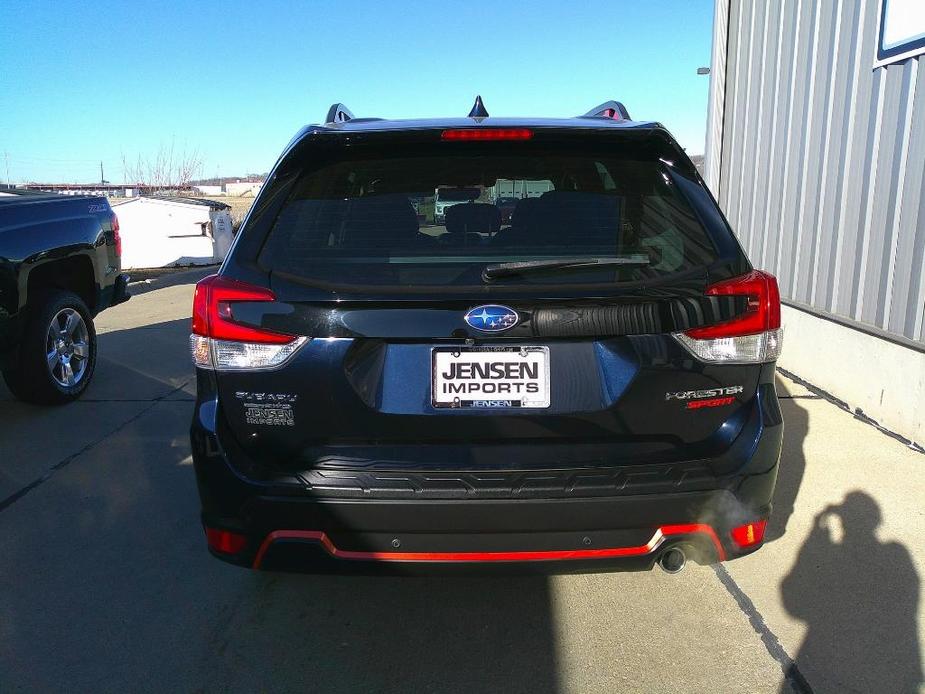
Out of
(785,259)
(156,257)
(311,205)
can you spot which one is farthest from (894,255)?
(156,257)

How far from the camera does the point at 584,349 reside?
2070 mm

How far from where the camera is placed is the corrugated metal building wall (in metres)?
4.59

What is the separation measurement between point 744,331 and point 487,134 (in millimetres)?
990

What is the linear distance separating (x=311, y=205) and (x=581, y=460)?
1138 mm

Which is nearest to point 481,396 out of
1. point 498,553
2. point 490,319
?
point 490,319

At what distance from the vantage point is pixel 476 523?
6.86 ft

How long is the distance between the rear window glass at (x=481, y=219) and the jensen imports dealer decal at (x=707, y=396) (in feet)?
1.17

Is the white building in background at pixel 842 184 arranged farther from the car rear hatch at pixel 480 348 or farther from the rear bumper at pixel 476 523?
the car rear hatch at pixel 480 348

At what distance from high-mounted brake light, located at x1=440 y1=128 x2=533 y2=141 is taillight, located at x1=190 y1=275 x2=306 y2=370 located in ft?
2.50

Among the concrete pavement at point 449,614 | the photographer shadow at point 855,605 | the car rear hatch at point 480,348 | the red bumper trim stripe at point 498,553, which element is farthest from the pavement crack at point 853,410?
the red bumper trim stripe at point 498,553

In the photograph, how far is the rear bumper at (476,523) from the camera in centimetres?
208

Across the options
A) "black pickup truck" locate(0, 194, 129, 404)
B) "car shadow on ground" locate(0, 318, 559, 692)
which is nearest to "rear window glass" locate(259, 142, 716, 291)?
"car shadow on ground" locate(0, 318, 559, 692)

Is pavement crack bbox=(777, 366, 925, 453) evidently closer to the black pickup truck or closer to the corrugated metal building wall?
the corrugated metal building wall

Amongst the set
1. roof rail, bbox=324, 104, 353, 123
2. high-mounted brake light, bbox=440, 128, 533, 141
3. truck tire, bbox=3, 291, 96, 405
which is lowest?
truck tire, bbox=3, 291, 96, 405
